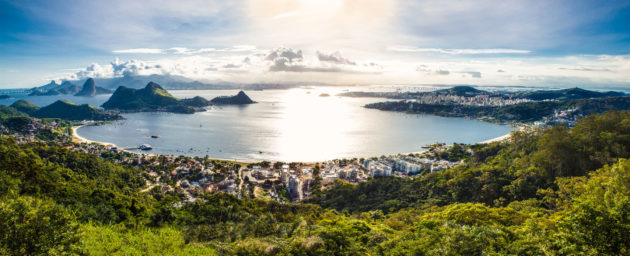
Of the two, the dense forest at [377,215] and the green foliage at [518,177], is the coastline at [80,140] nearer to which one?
the dense forest at [377,215]

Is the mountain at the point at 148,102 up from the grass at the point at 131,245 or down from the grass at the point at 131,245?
up

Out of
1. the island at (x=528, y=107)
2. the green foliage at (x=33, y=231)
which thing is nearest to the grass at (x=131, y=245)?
the green foliage at (x=33, y=231)

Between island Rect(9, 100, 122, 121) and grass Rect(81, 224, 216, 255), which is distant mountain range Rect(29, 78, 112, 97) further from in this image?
grass Rect(81, 224, 216, 255)

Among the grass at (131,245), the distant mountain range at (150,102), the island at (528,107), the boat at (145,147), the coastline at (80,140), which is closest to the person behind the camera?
the grass at (131,245)

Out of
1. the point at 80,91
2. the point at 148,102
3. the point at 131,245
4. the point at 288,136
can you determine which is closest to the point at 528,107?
the point at 288,136

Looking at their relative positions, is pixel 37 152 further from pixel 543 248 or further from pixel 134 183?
pixel 543 248

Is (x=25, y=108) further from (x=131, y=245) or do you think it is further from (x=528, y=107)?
(x=528, y=107)

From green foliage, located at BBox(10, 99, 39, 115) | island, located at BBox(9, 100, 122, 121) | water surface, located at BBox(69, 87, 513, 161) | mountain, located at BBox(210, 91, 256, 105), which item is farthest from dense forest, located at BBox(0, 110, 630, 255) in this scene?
mountain, located at BBox(210, 91, 256, 105)
